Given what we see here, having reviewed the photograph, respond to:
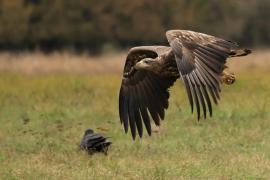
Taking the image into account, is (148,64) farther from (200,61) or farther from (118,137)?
(118,137)

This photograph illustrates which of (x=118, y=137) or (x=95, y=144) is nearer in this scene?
(x=95, y=144)

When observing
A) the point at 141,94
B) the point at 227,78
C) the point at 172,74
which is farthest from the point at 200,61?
the point at 141,94

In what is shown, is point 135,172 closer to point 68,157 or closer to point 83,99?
point 68,157

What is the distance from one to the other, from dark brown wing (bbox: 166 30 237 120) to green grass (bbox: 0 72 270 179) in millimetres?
1042

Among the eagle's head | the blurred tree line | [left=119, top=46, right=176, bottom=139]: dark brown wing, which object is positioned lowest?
the blurred tree line

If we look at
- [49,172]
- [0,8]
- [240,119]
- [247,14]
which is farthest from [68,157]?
[247,14]

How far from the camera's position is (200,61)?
27.9 ft

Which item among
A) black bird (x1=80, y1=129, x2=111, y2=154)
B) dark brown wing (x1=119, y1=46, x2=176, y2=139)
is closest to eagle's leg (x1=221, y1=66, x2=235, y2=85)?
dark brown wing (x1=119, y1=46, x2=176, y2=139)

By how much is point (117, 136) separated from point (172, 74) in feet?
6.95

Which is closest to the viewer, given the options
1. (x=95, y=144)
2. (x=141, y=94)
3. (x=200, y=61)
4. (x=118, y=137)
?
(x=200, y=61)

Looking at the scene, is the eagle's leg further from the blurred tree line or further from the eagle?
the blurred tree line

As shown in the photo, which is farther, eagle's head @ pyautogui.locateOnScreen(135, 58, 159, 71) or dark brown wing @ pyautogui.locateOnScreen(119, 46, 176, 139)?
dark brown wing @ pyautogui.locateOnScreen(119, 46, 176, 139)

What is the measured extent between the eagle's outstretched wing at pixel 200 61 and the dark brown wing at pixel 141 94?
1.47 meters

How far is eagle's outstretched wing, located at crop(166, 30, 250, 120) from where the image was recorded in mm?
8086
